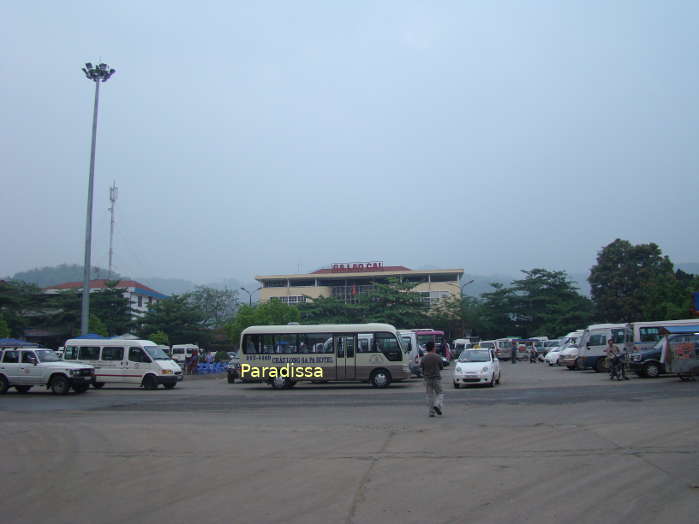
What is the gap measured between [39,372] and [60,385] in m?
0.89

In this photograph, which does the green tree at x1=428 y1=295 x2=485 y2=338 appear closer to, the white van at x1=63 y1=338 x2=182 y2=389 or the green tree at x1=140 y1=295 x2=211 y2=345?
the green tree at x1=140 y1=295 x2=211 y2=345

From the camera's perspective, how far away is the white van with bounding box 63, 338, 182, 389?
26.7 metres

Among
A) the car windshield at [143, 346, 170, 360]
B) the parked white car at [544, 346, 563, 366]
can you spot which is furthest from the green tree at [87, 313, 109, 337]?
the parked white car at [544, 346, 563, 366]

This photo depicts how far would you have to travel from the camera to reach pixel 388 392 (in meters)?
22.6

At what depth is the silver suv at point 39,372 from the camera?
75.5 ft

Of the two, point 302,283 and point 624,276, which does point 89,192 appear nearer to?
point 624,276

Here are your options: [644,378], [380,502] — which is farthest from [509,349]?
[380,502]

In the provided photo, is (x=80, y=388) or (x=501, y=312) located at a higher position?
(x=501, y=312)

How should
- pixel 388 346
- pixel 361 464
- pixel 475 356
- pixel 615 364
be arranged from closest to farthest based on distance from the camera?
pixel 361 464
pixel 475 356
pixel 615 364
pixel 388 346

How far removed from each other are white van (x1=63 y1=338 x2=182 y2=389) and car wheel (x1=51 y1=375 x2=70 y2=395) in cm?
364

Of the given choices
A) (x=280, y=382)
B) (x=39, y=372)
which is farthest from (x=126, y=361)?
(x=280, y=382)

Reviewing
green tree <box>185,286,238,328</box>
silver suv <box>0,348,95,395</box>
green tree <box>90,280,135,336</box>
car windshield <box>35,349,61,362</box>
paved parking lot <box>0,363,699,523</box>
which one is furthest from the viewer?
green tree <box>185,286,238,328</box>

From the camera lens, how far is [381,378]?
25.0 meters

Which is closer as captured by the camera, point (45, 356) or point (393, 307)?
point (45, 356)
